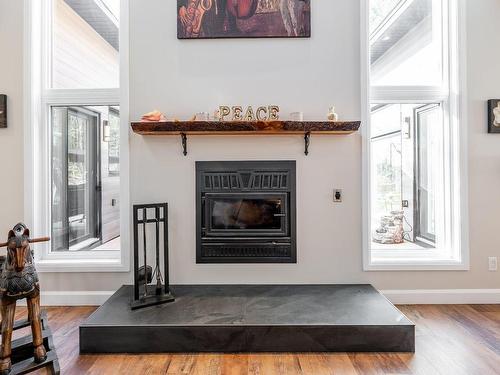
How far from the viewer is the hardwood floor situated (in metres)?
2.00

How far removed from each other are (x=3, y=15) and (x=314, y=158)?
3.09 m

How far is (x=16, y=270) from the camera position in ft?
5.82

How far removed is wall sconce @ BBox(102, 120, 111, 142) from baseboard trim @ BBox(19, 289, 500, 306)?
56.7 inches

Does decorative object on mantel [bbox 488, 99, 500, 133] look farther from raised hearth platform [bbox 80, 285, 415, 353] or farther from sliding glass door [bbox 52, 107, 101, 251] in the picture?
sliding glass door [bbox 52, 107, 101, 251]

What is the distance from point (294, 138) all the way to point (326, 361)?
1.78 meters

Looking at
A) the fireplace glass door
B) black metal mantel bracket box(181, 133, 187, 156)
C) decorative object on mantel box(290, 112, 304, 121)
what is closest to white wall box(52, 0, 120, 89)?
black metal mantel bracket box(181, 133, 187, 156)

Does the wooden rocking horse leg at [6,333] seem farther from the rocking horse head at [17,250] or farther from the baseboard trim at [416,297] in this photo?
the baseboard trim at [416,297]

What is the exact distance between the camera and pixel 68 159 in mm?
3127

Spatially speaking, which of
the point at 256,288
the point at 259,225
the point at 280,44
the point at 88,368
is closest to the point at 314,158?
the point at 259,225

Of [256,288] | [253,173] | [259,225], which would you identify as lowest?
[256,288]

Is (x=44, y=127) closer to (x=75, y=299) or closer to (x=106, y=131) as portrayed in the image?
(x=106, y=131)

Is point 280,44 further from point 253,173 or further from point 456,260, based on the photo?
point 456,260

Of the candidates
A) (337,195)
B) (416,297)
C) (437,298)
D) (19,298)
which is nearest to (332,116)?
(337,195)

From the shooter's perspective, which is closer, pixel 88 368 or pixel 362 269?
pixel 88 368
